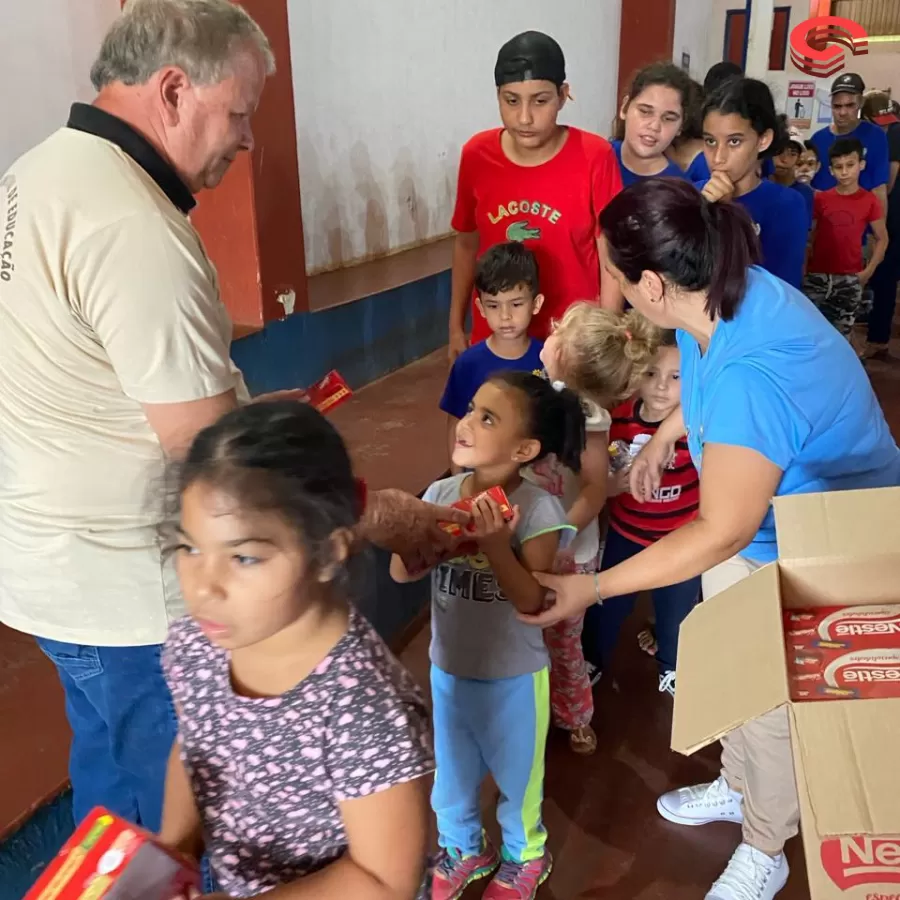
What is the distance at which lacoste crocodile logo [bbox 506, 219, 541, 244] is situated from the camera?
2238 mm

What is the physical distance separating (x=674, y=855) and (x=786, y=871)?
23 cm

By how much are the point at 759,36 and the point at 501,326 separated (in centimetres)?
826

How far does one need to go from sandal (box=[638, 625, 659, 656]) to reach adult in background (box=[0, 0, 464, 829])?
4.76 feet

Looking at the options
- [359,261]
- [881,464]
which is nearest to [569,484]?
[881,464]

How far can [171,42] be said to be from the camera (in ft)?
3.52

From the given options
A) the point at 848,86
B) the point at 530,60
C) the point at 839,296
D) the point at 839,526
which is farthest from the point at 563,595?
the point at 848,86

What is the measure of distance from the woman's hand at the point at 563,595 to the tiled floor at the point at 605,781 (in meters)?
0.67

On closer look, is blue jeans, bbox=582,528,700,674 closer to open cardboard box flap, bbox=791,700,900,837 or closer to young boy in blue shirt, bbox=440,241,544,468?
young boy in blue shirt, bbox=440,241,544,468

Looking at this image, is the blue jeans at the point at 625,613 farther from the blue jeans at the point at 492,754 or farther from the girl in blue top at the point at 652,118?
the girl in blue top at the point at 652,118

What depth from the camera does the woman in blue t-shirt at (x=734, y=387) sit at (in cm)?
122

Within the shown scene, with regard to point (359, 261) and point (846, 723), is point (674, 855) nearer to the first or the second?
point (846, 723)

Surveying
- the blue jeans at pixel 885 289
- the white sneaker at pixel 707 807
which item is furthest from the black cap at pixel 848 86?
the white sneaker at pixel 707 807

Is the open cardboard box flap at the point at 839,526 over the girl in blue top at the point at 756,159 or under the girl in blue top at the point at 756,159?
under

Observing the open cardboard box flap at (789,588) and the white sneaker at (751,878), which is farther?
the white sneaker at (751,878)
